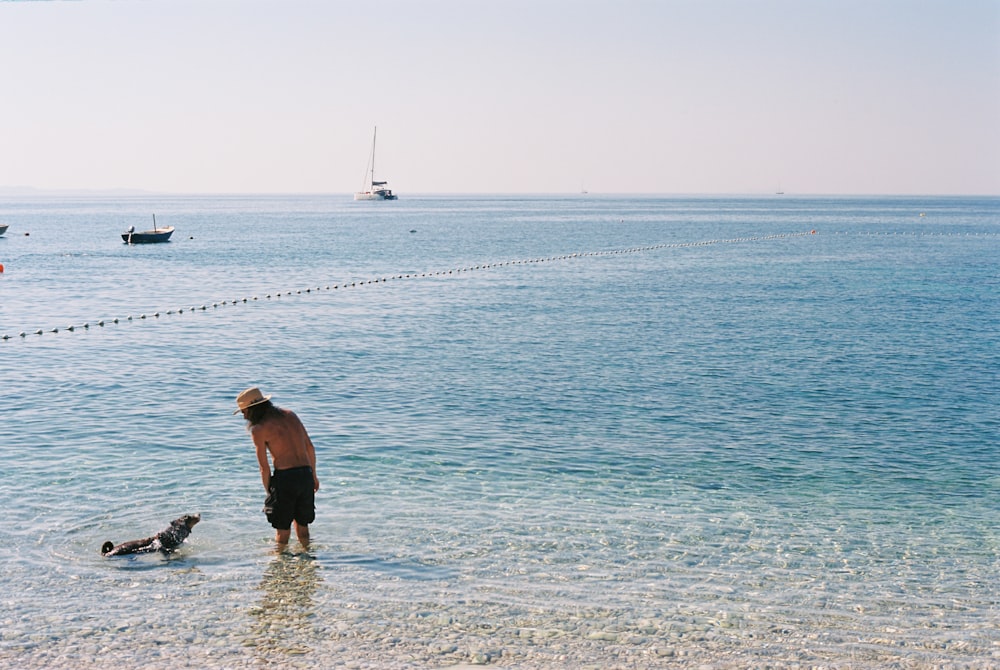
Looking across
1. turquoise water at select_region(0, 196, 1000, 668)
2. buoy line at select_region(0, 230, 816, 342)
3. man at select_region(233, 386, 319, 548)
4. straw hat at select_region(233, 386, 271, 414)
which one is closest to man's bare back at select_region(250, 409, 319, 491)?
man at select_region(233, 386, 319, 548)

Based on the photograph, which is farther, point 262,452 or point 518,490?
point 518,490

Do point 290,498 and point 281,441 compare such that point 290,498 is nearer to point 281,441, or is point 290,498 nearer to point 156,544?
point 281,441

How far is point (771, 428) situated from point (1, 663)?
14265mm

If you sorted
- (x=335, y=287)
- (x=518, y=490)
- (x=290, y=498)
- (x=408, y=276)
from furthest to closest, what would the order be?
(x=408, y=276) < (x=335, y=287) < (x=518, y=490) < (x=290, y=498)

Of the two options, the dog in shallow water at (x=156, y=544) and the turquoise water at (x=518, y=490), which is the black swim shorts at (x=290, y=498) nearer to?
the turquoise water at (x=518, y=490)

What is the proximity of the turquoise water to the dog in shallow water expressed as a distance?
19 cm

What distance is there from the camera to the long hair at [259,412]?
35.5ft

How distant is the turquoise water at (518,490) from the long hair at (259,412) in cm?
166

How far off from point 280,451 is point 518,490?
4.90 meters

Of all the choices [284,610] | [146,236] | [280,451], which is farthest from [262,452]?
[146,236]

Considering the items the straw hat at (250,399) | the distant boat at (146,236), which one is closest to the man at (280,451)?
the straw hat at (250,399)

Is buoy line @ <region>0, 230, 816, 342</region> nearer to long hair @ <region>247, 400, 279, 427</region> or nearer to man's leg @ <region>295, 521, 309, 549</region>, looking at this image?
man's leg @ <region>295, 521, 309, 549</region>

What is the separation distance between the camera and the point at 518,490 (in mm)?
14938

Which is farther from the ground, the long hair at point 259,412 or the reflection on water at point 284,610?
the long hair at point 259,412
